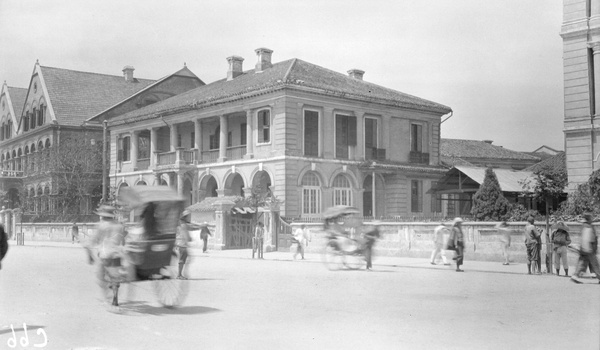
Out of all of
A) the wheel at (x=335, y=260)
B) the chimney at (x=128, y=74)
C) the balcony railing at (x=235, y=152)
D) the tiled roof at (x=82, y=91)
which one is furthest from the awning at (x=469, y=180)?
the chimney at (x=128, y=74)

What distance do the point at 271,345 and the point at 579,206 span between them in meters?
14.0

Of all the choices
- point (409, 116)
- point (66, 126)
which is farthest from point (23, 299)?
point (66, 126)

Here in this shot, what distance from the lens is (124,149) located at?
26.9 meters

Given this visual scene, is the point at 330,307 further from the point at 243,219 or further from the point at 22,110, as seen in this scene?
the point at 22,110

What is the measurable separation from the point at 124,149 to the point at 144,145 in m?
2.84

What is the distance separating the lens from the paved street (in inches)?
324

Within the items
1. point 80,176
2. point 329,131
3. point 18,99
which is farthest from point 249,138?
point 18,99

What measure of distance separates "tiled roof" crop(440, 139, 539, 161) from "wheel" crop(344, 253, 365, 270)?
25.2 metres

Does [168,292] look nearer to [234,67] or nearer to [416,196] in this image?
[416,196]

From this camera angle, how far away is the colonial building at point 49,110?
4428 centimetres

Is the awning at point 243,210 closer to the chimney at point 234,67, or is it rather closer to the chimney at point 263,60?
the chimney at point 263,60

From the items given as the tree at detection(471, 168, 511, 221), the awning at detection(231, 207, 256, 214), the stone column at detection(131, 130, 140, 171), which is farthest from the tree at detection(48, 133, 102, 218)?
the tree at detection(471, 168, 511, 221)

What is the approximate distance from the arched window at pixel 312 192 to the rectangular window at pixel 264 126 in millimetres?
4010

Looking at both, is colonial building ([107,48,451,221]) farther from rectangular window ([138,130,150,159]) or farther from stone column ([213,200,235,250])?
stone column ([213,200,235,250])
